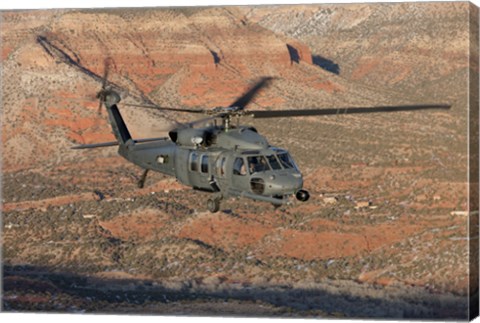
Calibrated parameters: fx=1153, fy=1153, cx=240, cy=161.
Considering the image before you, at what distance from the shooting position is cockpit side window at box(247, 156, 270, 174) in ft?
121

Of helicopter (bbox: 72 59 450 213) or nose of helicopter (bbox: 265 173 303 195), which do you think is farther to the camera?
helicopter (bbox: 72 59 450 213)

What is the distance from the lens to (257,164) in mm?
37125

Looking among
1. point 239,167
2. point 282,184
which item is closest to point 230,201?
point 239,167

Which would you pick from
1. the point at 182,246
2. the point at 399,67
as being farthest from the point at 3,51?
the point at 399,67

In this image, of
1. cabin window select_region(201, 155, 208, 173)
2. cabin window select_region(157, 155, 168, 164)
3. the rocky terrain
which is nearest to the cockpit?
cabin window select_region(201, 155, 208, 173)

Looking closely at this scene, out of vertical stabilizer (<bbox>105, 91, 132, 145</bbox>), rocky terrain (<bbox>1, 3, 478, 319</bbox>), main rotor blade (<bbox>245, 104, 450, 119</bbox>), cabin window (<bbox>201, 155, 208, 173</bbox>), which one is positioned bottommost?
cabin window (<bbox>201, 155, 208, 173</bbox>)

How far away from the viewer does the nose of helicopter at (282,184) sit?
36.2 m

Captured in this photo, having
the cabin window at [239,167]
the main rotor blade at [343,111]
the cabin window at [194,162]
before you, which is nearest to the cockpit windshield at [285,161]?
the cabin window at [239,167]

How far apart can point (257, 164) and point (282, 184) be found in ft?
4.62

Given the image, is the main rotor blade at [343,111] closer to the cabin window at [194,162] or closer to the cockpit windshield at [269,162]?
the cockpit windshield at [269,162]

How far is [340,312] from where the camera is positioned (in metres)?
67.6

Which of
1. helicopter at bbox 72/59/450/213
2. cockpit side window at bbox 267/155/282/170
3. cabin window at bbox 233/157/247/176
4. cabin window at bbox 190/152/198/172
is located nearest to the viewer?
helicopter at bbox 72/59/450/213

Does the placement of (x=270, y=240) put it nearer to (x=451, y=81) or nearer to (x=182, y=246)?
(x=182, y=246)

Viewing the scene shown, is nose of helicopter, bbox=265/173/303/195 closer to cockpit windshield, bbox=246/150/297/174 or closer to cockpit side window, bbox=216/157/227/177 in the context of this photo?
cockpit windshield, bbox=246/150/297/174
